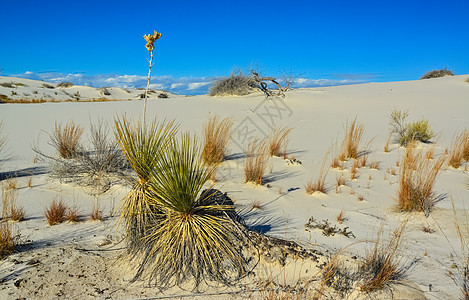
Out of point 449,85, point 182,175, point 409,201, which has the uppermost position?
point 449,85

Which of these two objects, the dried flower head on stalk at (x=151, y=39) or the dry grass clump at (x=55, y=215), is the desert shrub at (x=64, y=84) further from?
the dried flower head on stalk at (x=151, y=39)

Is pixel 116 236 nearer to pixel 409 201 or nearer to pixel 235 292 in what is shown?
pixel 235 292

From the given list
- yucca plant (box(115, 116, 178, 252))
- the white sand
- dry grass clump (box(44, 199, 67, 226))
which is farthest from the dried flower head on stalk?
dry grass clump (box(44, 199, 67, 226))

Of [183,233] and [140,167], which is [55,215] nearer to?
[140,167]

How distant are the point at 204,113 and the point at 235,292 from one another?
8738 millimetres

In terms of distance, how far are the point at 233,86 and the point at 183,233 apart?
41.6ft

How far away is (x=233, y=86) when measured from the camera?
1450cm

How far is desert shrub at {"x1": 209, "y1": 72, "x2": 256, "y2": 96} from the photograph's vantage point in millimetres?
14320

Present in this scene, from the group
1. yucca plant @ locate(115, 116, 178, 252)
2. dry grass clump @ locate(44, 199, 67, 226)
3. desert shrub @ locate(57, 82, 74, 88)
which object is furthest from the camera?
desert shrub @ locate(57, 82, 74, 88)

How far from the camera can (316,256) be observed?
2602 mm

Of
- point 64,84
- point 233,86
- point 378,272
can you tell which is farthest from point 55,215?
point 64,84

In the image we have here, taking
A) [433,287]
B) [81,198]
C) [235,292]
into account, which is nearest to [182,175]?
[235,292]

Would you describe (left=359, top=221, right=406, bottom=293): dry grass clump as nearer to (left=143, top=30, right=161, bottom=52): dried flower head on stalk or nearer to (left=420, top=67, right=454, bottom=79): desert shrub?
(left=143, top=30, right=161, bottom=52): dried flower head on stalk

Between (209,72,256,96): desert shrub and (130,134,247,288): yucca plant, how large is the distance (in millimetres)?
Result: 11974
